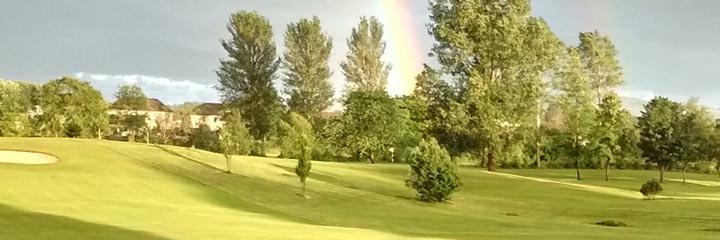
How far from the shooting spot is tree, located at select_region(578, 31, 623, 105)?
90.9 metres

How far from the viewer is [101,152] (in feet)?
155

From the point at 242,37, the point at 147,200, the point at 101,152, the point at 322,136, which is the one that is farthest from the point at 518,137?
the point at 242,37

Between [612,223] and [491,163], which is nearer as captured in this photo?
[612,223]

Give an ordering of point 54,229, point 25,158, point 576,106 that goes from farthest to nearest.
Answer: point 576,106 < point 25,158 < point 54,229

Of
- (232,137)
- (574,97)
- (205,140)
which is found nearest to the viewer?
(232,137)

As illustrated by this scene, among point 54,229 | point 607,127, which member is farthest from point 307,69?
point 54,229

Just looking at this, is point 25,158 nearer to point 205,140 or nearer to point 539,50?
point 539,50

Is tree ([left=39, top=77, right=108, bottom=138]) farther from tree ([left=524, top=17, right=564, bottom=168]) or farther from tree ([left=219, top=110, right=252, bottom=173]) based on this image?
tree ([left=524, top=17, right=564, bottom=168])

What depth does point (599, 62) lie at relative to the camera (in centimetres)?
9150

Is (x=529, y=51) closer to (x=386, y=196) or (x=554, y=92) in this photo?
(x=554, y=92)

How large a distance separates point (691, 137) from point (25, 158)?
57.6 meters

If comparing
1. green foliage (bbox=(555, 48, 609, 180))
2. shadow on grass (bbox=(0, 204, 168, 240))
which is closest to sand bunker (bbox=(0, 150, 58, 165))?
shadow on grass (bbox=(0, 204, 168, 240))

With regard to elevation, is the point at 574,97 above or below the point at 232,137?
above

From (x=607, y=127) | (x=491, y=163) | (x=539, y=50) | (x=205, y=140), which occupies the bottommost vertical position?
(x=491, y=163)
